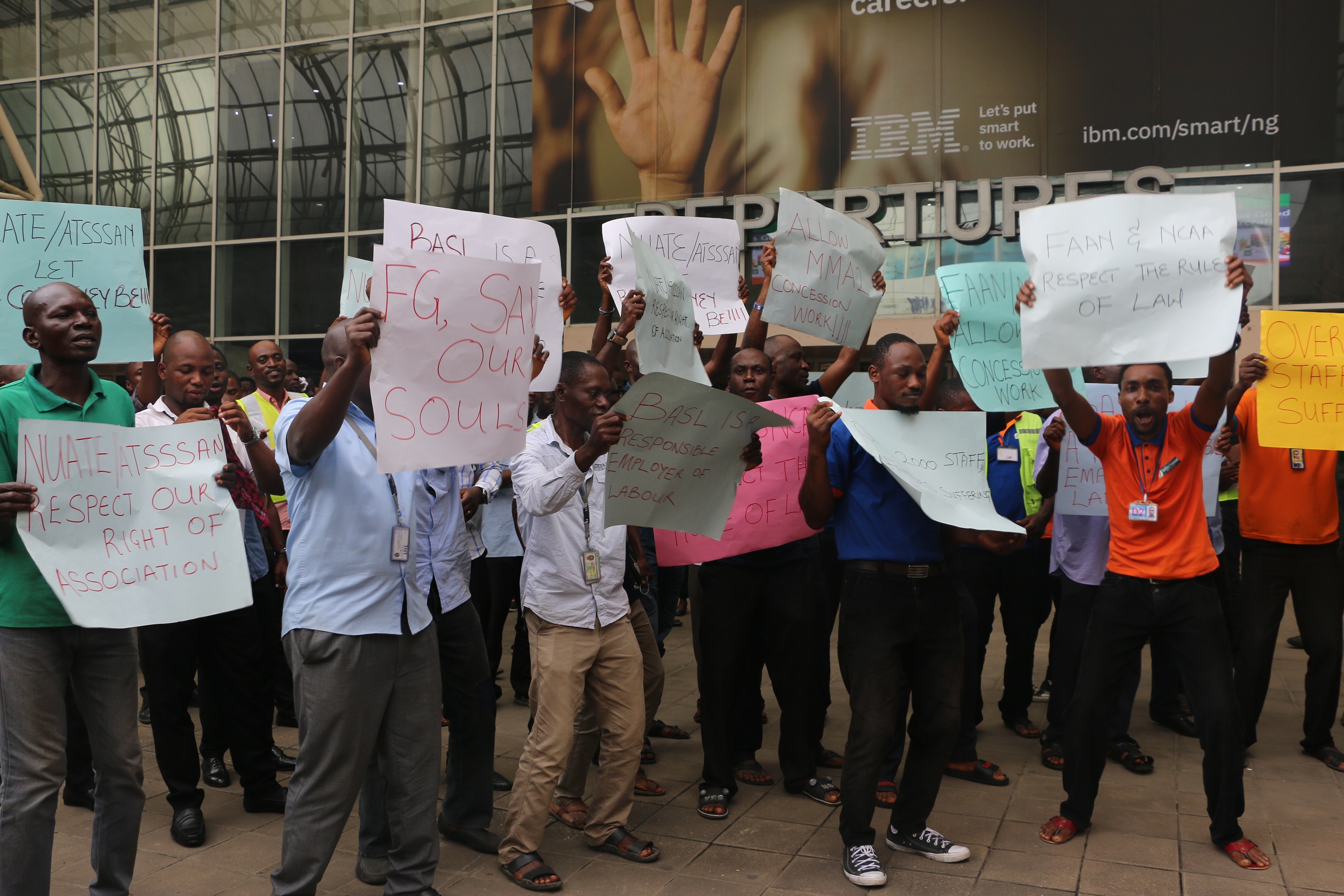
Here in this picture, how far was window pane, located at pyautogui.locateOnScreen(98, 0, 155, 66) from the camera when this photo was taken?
62.2 ft

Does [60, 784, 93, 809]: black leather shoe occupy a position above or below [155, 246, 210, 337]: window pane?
below

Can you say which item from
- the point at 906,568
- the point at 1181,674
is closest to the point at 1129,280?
the point at 906,568

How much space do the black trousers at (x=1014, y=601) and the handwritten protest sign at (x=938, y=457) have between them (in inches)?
58.0

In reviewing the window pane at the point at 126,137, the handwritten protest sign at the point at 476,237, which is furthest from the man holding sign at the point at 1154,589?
the window pane at the point at 126,137

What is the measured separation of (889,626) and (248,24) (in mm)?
18126

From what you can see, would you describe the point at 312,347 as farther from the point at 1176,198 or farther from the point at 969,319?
the point at 1176,198

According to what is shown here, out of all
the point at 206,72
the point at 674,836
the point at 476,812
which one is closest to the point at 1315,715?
the point at 674,836

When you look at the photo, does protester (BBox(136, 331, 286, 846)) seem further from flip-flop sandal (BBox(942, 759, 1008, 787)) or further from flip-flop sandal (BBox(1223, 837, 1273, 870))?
flip-flop sandal (BBox(1223, 837, 1273, 870))

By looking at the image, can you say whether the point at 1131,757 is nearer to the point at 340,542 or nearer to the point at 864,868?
the point at 864,868

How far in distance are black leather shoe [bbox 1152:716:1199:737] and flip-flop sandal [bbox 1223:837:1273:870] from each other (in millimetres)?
1933

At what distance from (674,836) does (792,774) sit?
2.53ft

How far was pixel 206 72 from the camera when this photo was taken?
18.4m

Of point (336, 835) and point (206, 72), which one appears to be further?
point (206, 72)

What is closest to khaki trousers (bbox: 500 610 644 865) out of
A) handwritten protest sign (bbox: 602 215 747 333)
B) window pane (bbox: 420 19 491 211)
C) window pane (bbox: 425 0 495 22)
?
handwritten protest sign (bbox: 602 215 747 333)
